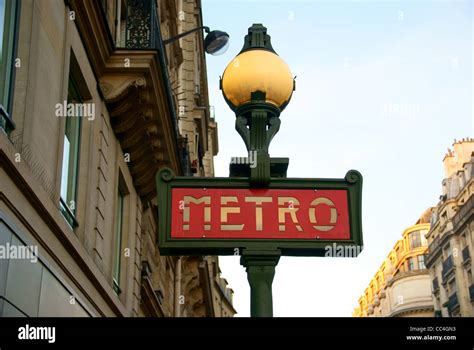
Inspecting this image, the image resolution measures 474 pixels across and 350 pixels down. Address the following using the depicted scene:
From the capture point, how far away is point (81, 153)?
37.4 feet

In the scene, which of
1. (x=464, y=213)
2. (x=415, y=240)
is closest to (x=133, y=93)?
(x=464, y=213)

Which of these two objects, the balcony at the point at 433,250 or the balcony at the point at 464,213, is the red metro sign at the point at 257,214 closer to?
the balcony at the point at 464,213

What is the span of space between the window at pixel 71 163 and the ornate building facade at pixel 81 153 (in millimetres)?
16

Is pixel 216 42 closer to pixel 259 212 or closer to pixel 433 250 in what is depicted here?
pixel 259 212

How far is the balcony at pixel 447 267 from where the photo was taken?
223ft

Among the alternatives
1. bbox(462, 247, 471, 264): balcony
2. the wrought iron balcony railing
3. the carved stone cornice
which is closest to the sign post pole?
the carved stone cornice

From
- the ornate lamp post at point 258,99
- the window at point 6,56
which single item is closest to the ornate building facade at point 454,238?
the window at point 6,56

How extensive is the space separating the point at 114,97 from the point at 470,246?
181 ft

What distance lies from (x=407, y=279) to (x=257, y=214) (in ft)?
299

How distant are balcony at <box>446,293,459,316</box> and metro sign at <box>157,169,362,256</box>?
209 ft

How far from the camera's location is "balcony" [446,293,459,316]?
A: 66.0m

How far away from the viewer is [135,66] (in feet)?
42.7
